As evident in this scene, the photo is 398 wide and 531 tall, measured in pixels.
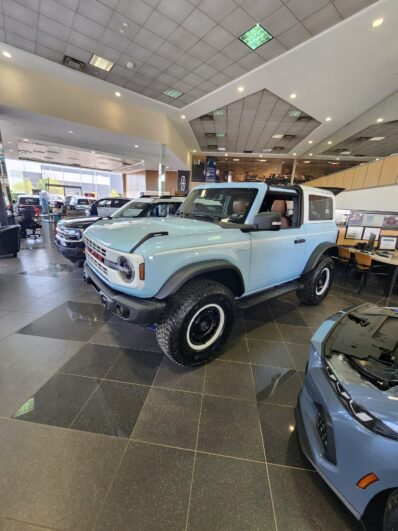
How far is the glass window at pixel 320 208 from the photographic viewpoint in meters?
3.27

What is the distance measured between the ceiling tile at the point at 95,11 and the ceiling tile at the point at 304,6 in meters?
3.54

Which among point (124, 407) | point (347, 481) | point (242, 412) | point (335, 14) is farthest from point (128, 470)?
point (335, 14)

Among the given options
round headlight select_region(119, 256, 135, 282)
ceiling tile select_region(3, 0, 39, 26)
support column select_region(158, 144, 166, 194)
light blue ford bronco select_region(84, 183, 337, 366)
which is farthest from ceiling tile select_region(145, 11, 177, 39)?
round headlight select_region(119, 256, 135, 282)

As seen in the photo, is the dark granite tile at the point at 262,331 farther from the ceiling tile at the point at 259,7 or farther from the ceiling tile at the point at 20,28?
the ceiling tile at the point at 20,28

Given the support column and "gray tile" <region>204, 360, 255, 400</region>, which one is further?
the support column

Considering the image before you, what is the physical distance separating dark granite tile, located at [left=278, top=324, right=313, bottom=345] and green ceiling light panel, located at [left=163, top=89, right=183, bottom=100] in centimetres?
835

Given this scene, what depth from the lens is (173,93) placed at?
7672 mm

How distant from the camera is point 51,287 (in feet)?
13.4

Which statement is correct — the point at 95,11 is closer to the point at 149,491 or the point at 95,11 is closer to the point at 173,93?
the point at 173,93

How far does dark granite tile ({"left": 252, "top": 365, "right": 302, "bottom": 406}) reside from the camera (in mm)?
1866

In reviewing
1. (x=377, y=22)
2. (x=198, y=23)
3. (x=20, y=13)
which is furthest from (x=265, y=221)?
(x=20, y=13)

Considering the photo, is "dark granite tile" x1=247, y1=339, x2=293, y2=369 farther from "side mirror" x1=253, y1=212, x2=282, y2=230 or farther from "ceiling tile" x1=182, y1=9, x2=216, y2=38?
"ceiling tile" x1=182, y1=9, x2=216, y2=38

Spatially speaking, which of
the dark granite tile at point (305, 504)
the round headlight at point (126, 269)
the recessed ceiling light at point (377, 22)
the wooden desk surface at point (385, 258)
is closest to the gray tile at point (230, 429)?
the dark granite tile at point (305, 504)

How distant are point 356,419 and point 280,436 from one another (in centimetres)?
83
